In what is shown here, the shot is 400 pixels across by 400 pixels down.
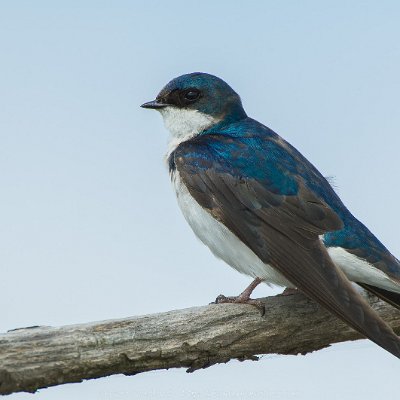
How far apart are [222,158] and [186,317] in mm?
1057

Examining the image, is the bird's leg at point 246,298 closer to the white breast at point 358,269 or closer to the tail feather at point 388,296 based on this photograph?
the white breast at point 358,269

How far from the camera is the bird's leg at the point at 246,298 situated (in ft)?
14.9

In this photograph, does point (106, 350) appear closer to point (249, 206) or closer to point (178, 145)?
point (249, 206)

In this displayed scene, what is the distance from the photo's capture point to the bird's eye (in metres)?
5.53

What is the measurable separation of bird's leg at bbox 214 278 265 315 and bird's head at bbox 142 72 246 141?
1081mm

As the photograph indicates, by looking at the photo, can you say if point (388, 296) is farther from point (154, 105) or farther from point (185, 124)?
point (154, 105)

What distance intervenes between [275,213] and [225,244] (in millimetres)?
321

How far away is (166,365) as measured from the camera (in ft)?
13.6

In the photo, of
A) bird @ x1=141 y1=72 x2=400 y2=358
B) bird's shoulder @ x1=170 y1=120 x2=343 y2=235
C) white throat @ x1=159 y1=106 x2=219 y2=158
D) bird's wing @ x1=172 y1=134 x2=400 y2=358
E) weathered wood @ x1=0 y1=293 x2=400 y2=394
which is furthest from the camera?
white throat @ x1=159 y1=106 x2=219 y2=158

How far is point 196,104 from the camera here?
5.50 metres

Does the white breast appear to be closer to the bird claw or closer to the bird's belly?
the bird's belly

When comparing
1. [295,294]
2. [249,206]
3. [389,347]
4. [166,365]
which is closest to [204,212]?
[249,206]

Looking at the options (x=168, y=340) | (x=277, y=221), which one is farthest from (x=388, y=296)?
(x=168, y=340)

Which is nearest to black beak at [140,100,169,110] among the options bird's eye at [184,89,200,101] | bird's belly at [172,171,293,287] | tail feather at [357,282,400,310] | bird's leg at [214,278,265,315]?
bird's eye at [184,89,200,101]
